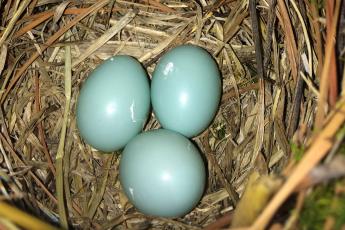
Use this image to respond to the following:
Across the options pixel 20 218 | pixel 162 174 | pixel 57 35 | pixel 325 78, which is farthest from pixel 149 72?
pixel 20 218

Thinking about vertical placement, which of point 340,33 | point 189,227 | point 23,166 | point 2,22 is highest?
point 2,22

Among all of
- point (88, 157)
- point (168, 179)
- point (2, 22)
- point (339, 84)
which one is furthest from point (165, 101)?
point (2, 22)

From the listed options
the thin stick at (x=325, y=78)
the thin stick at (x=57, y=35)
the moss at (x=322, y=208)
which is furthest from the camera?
the thin stick at (x=57, y=35)

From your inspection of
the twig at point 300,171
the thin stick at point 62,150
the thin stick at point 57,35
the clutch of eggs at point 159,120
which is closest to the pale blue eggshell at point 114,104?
the clutch of eggs at point 159,120

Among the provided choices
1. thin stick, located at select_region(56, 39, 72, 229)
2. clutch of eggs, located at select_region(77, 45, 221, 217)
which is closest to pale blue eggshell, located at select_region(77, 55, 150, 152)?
clutch of eggs, located at select_region(77, 45, 221, 217)

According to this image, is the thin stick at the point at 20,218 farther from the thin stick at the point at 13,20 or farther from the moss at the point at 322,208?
the thin stick at the point at 13,20

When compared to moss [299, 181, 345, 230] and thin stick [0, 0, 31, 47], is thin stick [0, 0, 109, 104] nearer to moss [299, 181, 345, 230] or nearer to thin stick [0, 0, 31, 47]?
thin stick [0, 0, 31, 47]

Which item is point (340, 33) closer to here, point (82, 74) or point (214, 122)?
point (214, 122)
